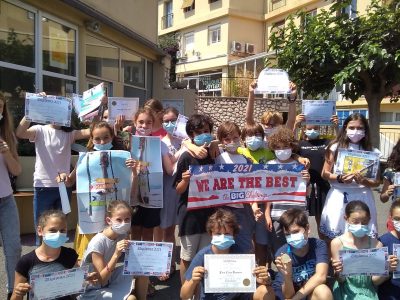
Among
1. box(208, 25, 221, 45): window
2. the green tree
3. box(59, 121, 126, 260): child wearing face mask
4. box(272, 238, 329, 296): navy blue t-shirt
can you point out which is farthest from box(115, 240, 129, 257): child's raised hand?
box(208, 25, 221, 45): window

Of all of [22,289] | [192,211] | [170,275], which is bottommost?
[170,275]

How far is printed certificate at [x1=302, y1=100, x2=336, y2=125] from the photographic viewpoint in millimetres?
4945

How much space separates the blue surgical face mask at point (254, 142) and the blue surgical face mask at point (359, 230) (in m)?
1.24

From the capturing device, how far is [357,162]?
3.99 metres

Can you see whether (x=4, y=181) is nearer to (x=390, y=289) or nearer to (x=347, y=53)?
(x=390, y=289)

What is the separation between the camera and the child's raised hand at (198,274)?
3133mm

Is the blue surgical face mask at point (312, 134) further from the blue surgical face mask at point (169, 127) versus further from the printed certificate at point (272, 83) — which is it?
the blue surgical face mask at point (169, 127)

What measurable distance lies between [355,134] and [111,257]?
2.54m

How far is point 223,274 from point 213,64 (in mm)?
27391

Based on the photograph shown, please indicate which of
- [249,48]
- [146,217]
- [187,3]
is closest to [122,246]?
[146,217]

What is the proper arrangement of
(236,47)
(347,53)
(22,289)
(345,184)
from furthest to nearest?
(236,47), (347,53), (345,184), (22,289)

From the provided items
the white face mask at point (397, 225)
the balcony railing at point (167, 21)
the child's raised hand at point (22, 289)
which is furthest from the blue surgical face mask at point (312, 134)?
the balcony railing at point (167, 21)

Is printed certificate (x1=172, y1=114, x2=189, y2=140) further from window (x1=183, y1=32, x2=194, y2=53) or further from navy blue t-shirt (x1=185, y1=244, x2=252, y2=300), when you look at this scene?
window (x1=183, y1=32, x2=194, y2=53)

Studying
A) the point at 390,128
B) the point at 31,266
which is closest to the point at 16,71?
the point at 31,266
